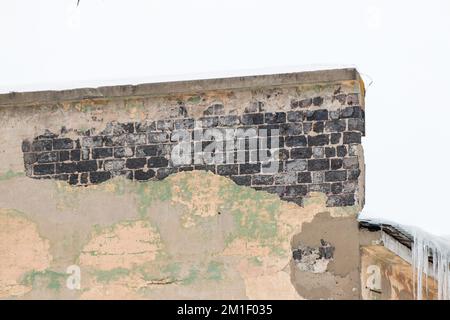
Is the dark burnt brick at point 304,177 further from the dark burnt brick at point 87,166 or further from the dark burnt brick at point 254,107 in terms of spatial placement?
the dark burnt brick at point 87,166

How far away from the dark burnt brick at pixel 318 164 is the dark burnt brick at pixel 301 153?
0.05 m

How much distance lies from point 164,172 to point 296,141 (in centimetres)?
114

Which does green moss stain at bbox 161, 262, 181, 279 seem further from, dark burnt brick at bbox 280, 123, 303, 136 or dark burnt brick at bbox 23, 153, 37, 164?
dark burnt brick at bbox 23, 153, 37, 164

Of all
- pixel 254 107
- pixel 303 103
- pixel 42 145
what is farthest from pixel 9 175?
pixel 303 103

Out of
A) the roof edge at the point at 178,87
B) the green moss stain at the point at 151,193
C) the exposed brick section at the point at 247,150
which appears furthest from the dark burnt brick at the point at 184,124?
the green moss stain at the point at 151,193

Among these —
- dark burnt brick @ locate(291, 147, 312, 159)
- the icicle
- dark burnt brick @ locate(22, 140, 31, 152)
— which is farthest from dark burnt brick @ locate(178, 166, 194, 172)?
the icicle

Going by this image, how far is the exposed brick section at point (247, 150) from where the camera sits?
8312mm

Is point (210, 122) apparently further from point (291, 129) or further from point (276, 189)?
point (276, 189)

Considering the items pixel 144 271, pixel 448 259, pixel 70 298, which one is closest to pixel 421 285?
pixel 448 259

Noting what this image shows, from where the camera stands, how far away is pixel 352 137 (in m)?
8.30
